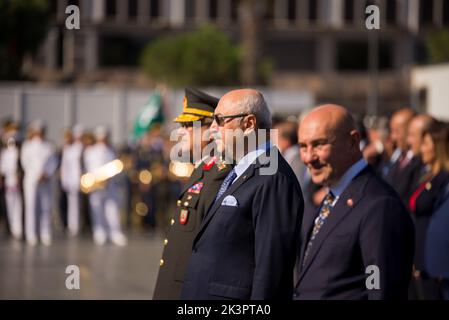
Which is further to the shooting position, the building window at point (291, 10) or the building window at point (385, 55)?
the building window at point (385, 55)

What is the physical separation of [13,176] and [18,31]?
19703 millimetres

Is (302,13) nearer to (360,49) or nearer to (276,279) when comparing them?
(360,49)

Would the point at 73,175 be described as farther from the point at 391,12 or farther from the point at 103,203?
the point at 391,12

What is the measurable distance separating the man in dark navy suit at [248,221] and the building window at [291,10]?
6648 cm

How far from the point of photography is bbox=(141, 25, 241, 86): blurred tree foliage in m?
55.7

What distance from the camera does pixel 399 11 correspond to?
225 ft

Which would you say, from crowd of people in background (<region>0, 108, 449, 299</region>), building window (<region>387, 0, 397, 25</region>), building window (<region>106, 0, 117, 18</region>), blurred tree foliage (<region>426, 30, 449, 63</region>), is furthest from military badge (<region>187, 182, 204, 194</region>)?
building window (<region>106, 0, 117, 18</region>)

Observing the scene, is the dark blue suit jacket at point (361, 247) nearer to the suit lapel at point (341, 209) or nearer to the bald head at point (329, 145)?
the suit lapel at point (341, 209)

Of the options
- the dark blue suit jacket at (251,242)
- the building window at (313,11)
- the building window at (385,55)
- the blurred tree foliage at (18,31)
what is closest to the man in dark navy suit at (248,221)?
the dark blue suit jacket at (251,242)

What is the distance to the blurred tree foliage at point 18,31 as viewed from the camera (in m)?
36.4

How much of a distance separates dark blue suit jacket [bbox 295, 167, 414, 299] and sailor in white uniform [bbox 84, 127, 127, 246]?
1369 cm

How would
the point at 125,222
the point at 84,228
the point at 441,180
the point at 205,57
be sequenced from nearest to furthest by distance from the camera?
1. the point at 441,180
2. the point at 84,228
3. the point at 125,222
4. the point at 205,57

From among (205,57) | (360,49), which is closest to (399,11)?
(360,49)

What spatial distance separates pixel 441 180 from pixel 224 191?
287 cm
